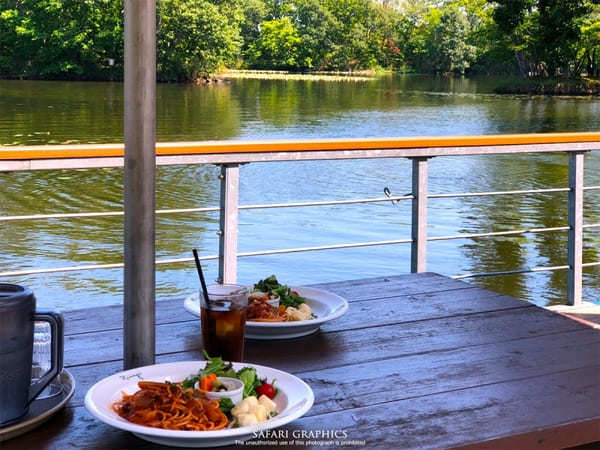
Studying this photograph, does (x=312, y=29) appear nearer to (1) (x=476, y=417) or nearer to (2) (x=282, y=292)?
(2) (x=282, y=292)

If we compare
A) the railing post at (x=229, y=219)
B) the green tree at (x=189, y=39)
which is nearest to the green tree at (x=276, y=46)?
the green tree at (x=189, y=39)

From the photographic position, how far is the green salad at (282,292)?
1.13m

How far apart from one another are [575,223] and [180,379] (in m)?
2.06

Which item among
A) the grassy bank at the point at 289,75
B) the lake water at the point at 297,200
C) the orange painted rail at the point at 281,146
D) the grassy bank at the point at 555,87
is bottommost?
the lake water at the point at 297,200

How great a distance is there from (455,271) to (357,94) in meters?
27.2

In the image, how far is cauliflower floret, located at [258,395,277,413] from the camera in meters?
0.77

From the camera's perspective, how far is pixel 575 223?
2.66 m

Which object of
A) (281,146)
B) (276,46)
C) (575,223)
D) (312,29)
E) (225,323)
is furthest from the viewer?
(312,29)

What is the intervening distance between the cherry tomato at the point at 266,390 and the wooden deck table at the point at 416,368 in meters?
0.04

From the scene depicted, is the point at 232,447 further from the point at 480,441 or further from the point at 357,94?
the point at 357,94

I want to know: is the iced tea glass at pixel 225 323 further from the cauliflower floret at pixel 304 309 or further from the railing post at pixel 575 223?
the railing post at pixel 575 223

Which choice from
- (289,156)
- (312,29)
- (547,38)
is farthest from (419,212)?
(312,29)

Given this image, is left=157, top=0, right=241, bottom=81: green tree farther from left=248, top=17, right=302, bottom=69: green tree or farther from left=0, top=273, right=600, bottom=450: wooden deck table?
left=0, top=273, right=600, bottom=450: wooden deck table

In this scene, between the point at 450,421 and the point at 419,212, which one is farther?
the point at 419,212
